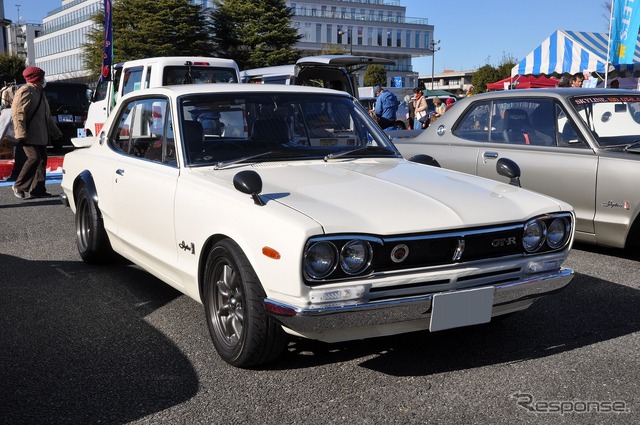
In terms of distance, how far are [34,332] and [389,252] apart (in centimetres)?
236

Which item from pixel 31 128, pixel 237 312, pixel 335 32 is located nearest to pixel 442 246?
pixel 237 312

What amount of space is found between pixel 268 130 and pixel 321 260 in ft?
5.27

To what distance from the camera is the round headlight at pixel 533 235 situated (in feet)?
12.1

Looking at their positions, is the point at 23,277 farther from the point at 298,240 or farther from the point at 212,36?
the point at 212,36

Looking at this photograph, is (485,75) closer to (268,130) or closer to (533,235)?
(268,130)

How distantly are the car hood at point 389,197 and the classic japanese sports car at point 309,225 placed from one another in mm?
11

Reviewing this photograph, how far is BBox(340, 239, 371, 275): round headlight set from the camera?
129 inches

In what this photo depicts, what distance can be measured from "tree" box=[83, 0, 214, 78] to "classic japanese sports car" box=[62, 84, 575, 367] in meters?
51.6

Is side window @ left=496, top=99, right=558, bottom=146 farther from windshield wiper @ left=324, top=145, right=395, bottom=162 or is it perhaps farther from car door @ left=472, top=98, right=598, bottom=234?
windshield wiper @ left=324, top=145, right=395, bottom=162

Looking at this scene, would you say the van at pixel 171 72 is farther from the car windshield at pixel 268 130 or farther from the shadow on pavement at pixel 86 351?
the car windshield at pixel 268 130

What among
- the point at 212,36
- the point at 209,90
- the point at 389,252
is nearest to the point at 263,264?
the point at 389,252

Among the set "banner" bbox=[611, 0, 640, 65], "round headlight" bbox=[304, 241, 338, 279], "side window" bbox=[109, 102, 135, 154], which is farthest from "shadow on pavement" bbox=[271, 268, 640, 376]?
"banner" bbox=[611, 0, 640, 65]

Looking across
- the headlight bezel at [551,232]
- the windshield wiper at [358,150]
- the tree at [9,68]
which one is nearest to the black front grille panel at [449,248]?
the headlight bezel at [551,232]

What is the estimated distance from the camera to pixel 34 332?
171 inches
